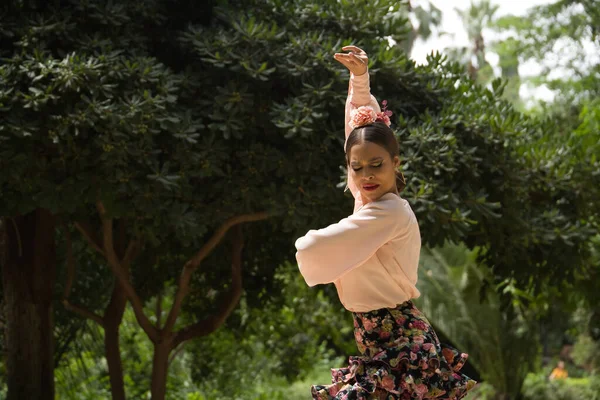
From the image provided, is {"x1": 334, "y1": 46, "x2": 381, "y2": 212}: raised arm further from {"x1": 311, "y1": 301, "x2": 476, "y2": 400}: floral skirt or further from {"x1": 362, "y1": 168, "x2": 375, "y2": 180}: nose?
{"x1": 311, "y1": 301, "x2": 476, "y2": 400}: floral skirt

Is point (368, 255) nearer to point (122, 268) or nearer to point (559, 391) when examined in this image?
point (122, 268)

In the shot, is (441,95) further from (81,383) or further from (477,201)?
(81,383)

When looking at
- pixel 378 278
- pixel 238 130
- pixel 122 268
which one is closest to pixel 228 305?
pixel 122 268

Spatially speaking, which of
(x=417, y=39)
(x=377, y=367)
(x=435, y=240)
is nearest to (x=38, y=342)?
(x=435, y=240)

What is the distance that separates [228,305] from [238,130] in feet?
6.60

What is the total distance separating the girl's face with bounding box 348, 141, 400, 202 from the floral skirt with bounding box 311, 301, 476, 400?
0.46m

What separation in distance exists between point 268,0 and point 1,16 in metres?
1.89

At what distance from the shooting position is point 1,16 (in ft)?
19.3

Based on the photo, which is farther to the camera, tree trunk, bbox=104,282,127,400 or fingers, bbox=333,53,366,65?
tree trunk, bbox=104,282,127,400

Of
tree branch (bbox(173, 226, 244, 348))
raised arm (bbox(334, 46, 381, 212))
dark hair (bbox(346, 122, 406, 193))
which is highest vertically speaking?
tree branch (bbox(173, 226, 244, 348))

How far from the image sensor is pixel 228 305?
24.0ft

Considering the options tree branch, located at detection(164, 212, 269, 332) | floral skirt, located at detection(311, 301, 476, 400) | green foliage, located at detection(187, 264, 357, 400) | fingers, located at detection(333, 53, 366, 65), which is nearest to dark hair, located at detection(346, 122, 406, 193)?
fingers, located at detection(333, 53, 366, 65)

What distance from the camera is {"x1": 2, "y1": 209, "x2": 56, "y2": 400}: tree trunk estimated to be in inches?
278

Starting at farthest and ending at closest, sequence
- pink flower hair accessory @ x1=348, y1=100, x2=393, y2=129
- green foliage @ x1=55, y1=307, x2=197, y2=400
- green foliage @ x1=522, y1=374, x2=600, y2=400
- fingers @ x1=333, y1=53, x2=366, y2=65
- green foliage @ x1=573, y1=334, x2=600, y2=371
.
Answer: green foliage @ x1=573, y1=334, x2=600, y2=371 < green foliage @ x1=522, y1=374, x2=600, y2=400 < green foliage @ x1=55, y1=307, x2=197, y2=400 < fingers @ x1=333, y1=53, x2=366, y2=65 < pink flower hair accessory @ x1=348, y1=100, x2=393, y2=129
